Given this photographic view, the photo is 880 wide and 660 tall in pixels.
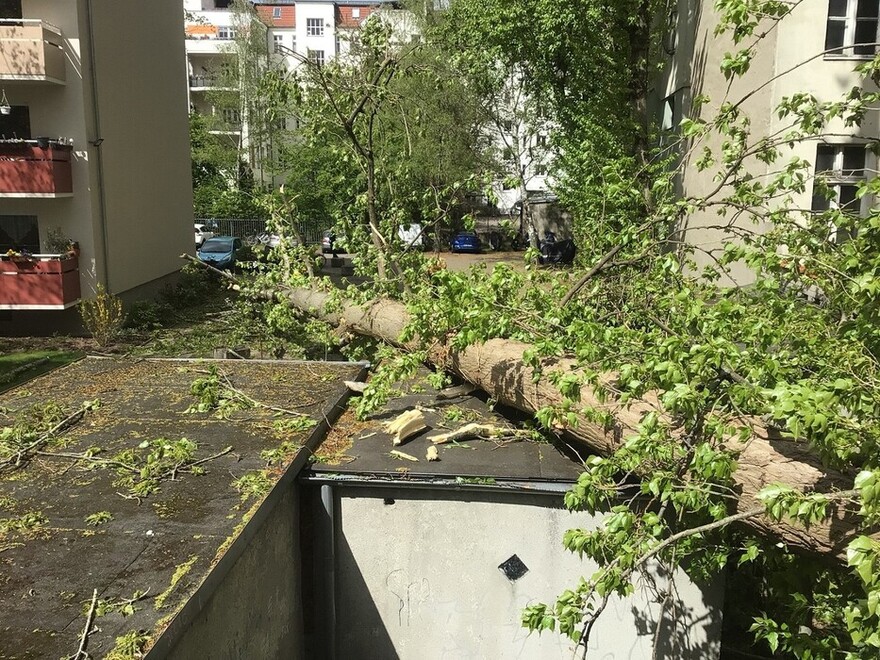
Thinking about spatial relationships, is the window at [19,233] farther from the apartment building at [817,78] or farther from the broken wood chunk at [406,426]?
the apartment building at [817,78]

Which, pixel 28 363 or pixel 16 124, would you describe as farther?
pixel 16 124

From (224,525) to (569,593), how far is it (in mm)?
2479

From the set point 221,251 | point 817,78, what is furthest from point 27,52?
point 817,78

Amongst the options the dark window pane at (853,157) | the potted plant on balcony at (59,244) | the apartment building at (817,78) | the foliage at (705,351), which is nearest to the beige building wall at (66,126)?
the potted plant on balcony at (59,244)

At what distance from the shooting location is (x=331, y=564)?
20.6 feet

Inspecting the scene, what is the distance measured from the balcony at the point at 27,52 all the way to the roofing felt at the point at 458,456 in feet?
43.5

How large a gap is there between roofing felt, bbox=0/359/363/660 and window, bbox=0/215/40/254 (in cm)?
1059

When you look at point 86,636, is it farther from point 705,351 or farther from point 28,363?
point 28,363

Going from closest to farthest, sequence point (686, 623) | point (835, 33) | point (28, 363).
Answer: point (686, 623) < point (835, 33) < point (28, 363)

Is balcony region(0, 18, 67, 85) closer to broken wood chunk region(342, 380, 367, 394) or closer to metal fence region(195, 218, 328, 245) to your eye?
broken wood chunk region(342, 380, 367, 394)

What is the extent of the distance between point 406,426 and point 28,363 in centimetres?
1153

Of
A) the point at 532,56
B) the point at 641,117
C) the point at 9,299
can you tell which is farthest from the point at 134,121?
the point at 641,117

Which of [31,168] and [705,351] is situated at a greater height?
[31,168]

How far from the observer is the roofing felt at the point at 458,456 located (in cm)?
610
